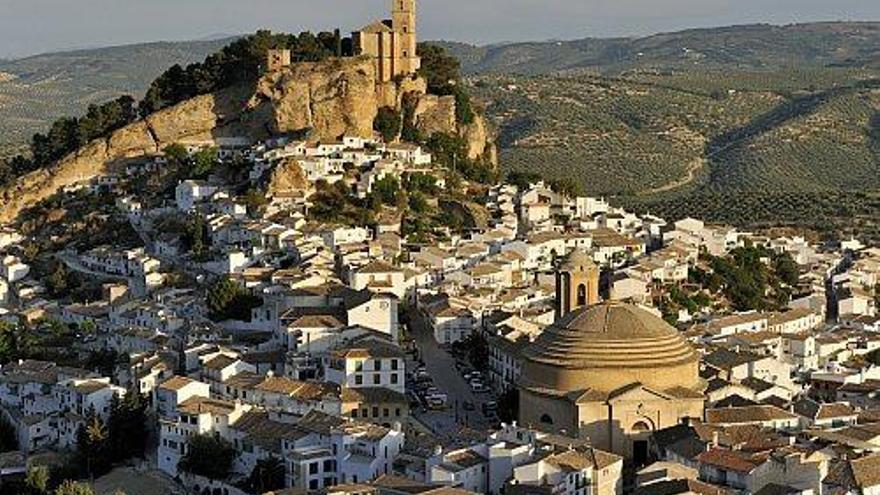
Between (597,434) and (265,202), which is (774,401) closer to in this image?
(597,434)

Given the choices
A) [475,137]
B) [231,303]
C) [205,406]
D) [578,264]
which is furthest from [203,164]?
[205,406]

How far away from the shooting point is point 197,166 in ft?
182

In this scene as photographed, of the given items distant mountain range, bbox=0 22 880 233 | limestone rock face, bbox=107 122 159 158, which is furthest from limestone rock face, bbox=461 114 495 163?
distant mountain range, bbox=0 22 880 233

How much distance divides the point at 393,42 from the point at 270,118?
5957 mm

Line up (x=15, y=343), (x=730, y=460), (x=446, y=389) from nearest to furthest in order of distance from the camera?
1. (x=730, y=460)
2. (x=446, y=389)
3. (x=15, y=343)

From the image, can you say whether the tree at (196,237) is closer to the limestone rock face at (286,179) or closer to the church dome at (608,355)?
the limestone rock face at (286,179)

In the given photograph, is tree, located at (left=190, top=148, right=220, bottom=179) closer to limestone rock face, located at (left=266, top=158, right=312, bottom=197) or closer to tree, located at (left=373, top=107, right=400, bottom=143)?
limestone rock face, located at (left=266, top=158, right=312, bottom=197)

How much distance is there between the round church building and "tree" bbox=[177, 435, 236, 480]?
641 cm

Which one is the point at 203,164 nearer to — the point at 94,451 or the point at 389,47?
the point at 389,47

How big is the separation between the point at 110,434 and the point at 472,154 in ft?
95.9

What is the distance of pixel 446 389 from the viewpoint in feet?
119

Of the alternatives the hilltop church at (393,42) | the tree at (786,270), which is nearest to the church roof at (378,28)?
the hilltop church at (393,42)

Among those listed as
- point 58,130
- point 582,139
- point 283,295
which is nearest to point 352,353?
point 283,295

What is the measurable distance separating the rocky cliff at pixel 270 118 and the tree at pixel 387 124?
1.10 feet
